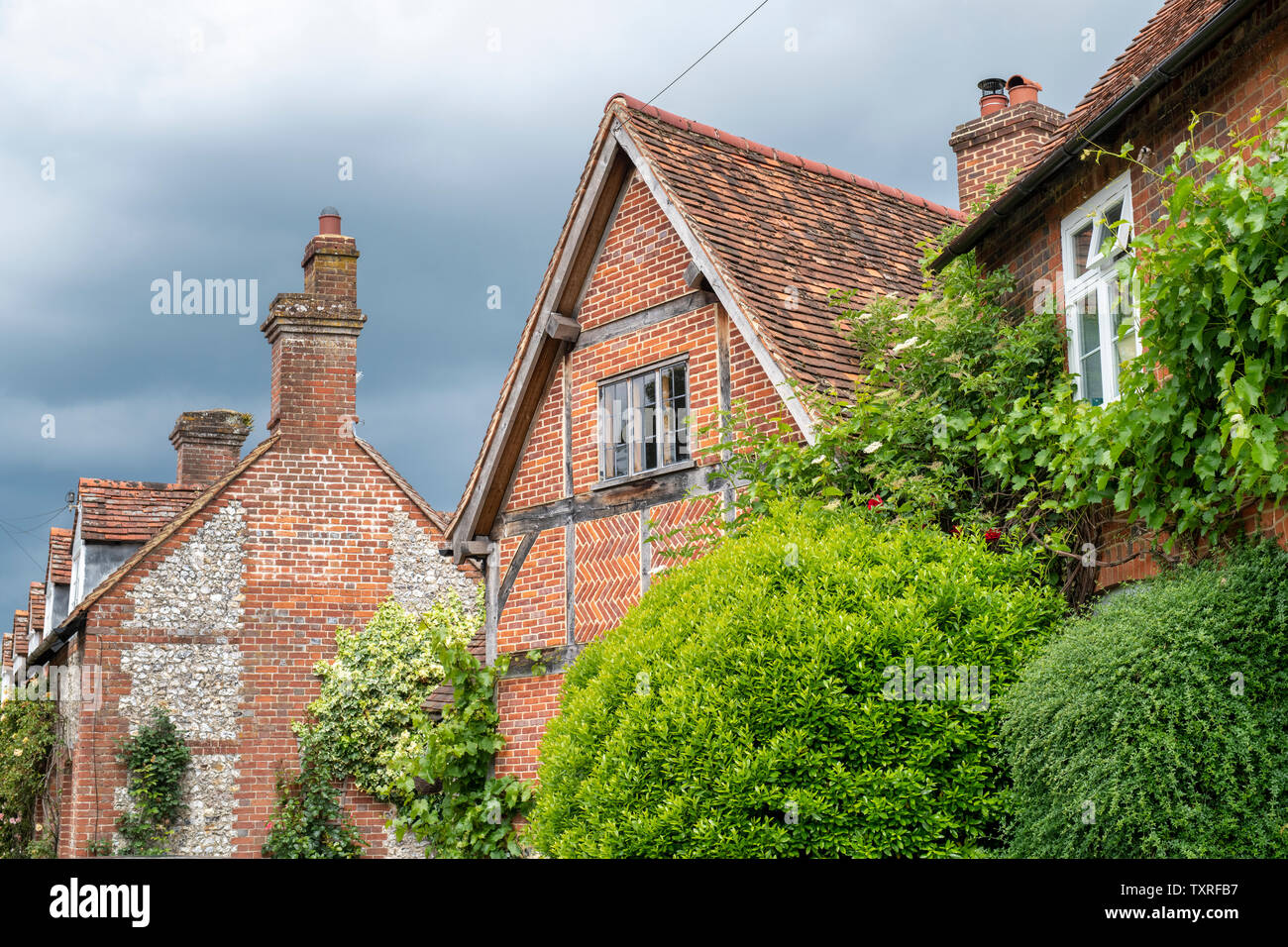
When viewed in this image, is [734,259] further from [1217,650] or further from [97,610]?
[97,610]

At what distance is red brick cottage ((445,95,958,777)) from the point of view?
13258 mm

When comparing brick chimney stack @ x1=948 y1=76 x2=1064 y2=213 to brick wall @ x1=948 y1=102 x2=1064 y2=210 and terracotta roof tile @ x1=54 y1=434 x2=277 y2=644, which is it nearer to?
brick wall @ x1=948 y1=102 x2=1064 y2=210

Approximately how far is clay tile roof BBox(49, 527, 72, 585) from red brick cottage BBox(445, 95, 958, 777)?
15491 millimetres

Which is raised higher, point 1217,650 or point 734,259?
point 734,259

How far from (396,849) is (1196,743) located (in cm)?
1623

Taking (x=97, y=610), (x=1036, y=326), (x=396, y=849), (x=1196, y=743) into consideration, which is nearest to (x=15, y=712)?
(x=97, y=610)

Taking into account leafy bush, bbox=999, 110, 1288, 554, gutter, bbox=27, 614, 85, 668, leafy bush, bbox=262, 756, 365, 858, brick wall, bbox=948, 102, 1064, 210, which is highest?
brick wall, bbox=948, 102, 1064, 210

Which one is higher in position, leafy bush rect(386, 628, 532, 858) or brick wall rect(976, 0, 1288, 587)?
brick wall rect(976, 0, 1288, 587)

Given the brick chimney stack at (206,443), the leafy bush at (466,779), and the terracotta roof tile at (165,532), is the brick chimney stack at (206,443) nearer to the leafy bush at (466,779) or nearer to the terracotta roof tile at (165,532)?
the terracotta roof tile at (165,532)

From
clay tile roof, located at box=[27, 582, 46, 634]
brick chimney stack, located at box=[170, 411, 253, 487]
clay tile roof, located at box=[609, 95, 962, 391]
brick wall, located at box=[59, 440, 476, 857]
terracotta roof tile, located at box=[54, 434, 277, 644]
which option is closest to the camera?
clay tile roof, located at box=[609, 95, 962, 391]

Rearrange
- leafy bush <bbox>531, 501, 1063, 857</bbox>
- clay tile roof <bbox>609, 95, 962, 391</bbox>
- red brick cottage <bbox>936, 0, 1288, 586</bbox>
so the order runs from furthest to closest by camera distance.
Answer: clay tile roof <bbox>609, 95, 962, 391</bbox> < leafy bush <bbox>531, 501, 1063, 857</bbox> < red brick cottage <bbox>936, 0, 1288, 586</bbox>

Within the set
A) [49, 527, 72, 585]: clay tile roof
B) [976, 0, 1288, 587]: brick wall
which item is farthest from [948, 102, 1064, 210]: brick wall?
[49, 527, 72, 585]: clay tile roof

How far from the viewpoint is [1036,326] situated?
10500mm

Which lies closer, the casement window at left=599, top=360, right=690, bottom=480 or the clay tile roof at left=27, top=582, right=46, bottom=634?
the casement window at left=599, top=360, right=690, bottom=480
